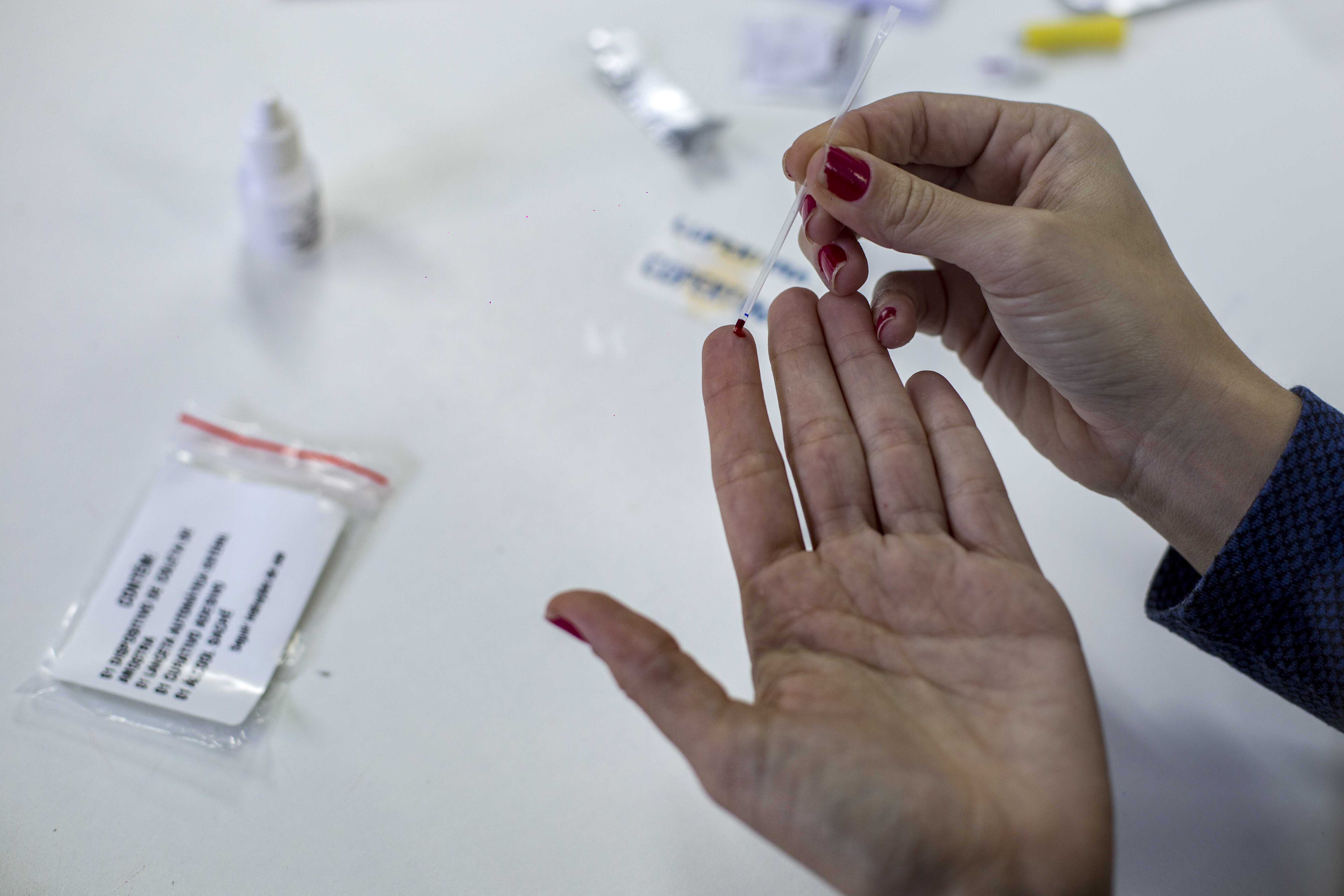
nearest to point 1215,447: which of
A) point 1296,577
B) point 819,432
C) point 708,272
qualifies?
point 1296,577

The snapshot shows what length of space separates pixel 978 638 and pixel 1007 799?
122 millimetres

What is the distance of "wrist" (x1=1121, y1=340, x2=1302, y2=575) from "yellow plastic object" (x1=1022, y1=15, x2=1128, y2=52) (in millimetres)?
738

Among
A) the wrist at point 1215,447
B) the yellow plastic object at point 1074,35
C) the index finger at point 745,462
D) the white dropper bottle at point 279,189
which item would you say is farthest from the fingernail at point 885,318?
the yellow plastic object at point 1074,35

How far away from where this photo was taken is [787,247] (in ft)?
3.89

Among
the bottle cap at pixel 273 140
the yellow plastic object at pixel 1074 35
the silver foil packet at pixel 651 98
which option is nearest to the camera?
the bottle cap at pixel 273 140

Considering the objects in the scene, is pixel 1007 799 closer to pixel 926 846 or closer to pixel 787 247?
pixel 926 846

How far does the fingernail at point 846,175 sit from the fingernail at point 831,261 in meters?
0.08

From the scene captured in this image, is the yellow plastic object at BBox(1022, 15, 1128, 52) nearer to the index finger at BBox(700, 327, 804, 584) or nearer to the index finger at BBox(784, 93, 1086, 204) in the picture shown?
the index finger at BBox(784, 93, 1086, 204)

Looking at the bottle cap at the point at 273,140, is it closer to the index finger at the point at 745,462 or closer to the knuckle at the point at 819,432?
the index finger at the point at 745,462

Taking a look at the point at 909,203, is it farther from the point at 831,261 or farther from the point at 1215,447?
the point at 1215,447

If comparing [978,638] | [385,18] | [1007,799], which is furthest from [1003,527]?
[385,18]

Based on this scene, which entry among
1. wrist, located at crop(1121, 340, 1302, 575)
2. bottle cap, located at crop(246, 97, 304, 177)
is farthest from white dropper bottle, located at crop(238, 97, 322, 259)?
wrist, located at crop(1121, 340, 1302, 575)

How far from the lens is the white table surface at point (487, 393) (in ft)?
2.70

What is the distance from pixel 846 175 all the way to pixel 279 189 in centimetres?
66
